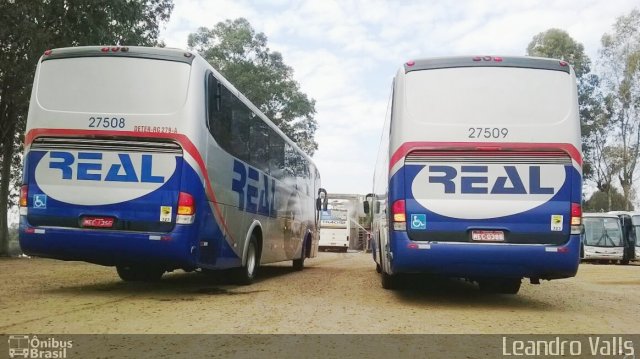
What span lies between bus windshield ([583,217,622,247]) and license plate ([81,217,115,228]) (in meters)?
28.7

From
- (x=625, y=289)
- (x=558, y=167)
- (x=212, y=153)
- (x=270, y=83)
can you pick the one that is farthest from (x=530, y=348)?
(x=270, y=83)

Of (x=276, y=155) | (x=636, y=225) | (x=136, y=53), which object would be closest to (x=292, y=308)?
(x=136, y=53)

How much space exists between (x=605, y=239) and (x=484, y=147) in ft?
86.5

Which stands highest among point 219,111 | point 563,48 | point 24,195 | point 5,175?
point 563,48

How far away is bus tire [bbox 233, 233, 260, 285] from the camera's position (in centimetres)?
1005

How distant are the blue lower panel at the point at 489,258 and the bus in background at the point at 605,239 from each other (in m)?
25.5

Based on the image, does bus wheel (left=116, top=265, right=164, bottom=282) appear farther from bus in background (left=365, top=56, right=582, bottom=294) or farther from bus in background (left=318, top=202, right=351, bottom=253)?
bus in background (left=318, top=202, right=351, bottom=253)

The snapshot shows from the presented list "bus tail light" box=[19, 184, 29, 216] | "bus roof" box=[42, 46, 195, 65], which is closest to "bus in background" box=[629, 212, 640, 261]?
"bus roof" box=[42, 46, 195, 65]

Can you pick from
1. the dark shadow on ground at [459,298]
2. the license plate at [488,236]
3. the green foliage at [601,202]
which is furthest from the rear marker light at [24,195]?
the green foliage at [601,202]

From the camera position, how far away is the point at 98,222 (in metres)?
7.48

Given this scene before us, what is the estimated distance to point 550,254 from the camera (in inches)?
284

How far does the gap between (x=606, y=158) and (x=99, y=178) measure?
126 ft

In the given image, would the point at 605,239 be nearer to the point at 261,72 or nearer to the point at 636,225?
the point at 636,225

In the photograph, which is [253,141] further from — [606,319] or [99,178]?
[606,319]
